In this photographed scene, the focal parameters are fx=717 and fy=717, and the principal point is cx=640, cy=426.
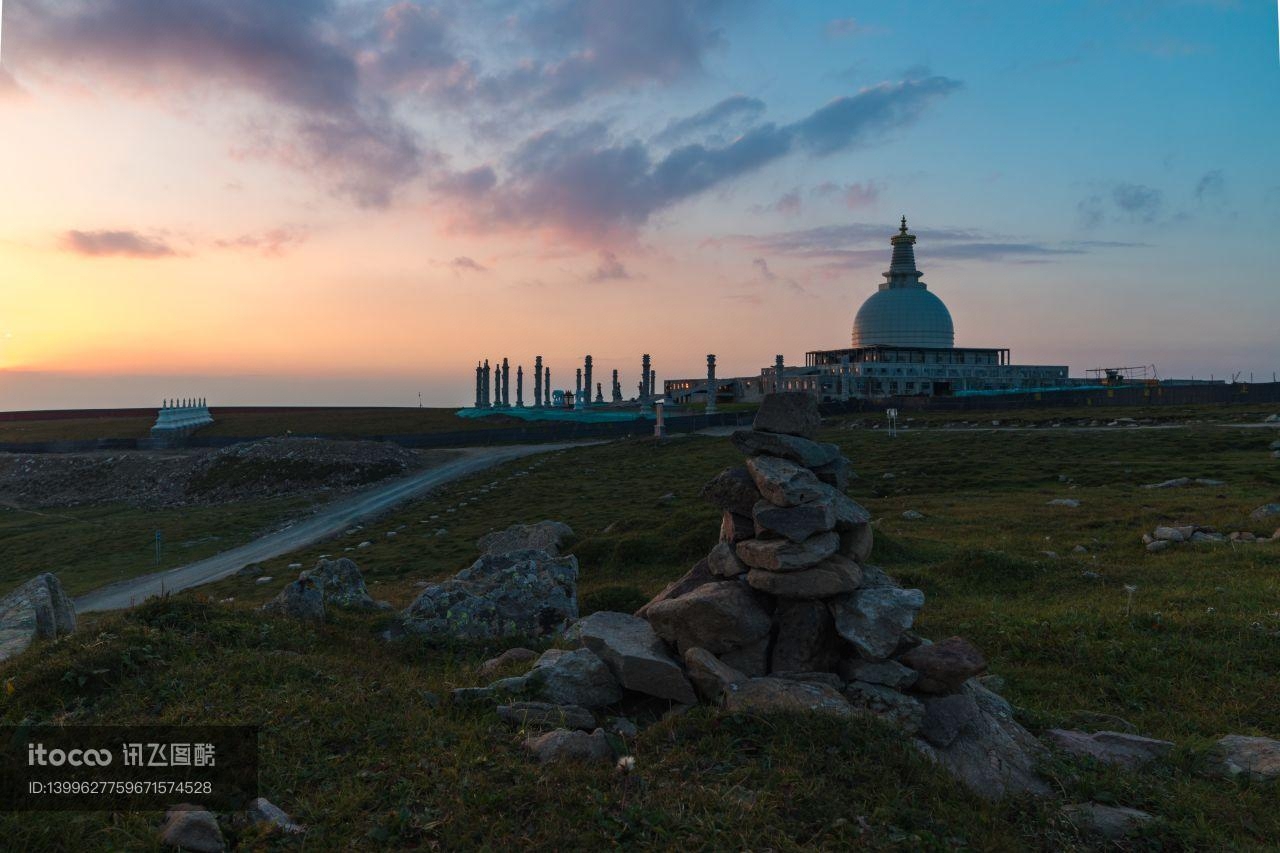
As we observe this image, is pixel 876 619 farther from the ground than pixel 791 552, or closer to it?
closer to it

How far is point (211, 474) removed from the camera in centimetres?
4750

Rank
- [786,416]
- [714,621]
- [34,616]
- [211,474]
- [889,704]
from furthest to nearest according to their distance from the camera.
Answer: [211,474] < [34,616] < [786,416] < [714,621] < [889,704]

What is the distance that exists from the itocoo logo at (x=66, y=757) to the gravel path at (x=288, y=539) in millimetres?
4421

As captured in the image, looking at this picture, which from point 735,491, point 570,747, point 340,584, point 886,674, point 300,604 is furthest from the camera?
point 340,584

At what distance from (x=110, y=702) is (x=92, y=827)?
238cm

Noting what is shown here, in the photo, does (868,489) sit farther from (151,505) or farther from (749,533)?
(151,505)

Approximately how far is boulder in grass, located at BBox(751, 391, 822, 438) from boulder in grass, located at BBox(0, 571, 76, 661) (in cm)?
1066

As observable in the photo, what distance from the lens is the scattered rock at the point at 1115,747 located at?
7.66 metres

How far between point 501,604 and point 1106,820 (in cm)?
875

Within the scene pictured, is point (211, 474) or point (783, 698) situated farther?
point (211, 474)

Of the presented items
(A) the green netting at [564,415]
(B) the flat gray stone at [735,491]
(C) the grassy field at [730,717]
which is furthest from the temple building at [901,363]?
(B) the flat gray stone at [735,491]

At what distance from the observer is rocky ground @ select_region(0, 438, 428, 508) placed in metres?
45.0

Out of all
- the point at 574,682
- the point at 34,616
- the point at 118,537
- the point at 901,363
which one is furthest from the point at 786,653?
the point at 901,363

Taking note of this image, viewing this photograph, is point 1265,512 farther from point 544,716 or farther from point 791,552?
point 544,716
